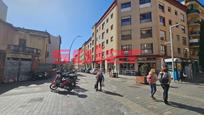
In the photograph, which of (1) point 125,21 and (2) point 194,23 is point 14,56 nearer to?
(1) point 125,21

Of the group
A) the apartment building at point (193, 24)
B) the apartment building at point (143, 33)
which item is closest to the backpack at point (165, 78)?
the apartment building at point (143, 33)

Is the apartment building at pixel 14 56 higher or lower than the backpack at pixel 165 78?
higher

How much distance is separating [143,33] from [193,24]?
49.1 feet

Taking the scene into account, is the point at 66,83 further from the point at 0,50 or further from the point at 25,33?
the point at 25,33

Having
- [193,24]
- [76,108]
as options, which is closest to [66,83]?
[76,108]

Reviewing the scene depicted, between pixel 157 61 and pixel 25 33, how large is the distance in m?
24.8

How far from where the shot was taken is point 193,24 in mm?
33062

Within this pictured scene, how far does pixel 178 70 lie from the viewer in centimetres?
1734

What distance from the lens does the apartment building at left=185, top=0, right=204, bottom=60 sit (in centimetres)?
3269

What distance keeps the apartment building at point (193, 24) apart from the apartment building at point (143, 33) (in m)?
2.32

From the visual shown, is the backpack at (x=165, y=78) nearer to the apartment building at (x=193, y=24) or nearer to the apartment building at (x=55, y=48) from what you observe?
the apartment building at (x=193, y=24)

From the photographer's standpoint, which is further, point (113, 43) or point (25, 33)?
point (113, 43)

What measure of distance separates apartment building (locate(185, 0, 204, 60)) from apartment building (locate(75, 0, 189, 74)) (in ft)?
7.62

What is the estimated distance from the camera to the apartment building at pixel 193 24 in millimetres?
32688
